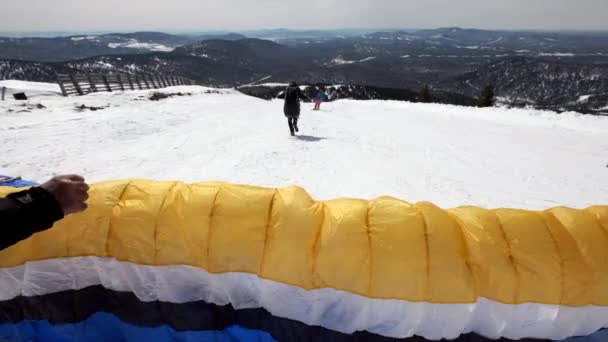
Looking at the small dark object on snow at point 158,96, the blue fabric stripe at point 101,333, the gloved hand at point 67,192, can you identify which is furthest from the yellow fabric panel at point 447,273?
the small dark object on snow at point 158,96

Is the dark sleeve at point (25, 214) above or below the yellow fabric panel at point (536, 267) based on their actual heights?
above

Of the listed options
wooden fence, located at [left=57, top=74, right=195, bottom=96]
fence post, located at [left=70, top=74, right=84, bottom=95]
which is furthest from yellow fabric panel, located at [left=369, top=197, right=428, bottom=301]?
fence post, located at [left=70, top=74, right=84, bottom=95]

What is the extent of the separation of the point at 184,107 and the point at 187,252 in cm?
1312

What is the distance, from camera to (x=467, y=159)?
9.20m

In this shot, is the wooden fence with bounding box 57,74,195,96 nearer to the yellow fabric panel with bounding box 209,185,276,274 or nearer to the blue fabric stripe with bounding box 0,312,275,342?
the blue fabric stripe with bounding box 0,312,275,342

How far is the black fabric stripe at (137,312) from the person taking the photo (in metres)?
2.83

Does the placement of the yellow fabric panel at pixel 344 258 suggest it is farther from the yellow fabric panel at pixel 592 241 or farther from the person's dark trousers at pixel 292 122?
the person's dark trousers at pixel 292 122

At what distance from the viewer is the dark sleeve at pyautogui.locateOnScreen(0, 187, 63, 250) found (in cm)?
140

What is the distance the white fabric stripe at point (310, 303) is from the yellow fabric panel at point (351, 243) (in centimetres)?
8

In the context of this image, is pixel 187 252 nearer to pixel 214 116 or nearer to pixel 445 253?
pixel 445 253

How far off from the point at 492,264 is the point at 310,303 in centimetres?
145

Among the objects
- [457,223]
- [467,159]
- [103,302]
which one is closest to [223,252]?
[103,302]

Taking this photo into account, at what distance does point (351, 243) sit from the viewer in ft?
8.51

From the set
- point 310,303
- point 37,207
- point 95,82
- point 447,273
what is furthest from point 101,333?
point 95,82
